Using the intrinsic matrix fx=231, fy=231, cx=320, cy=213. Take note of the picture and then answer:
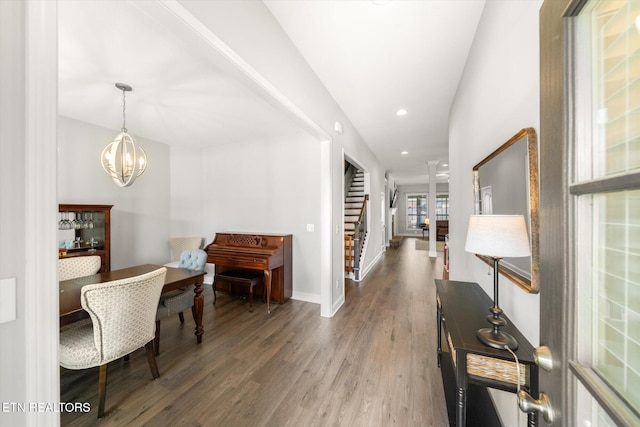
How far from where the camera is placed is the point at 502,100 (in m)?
1.44

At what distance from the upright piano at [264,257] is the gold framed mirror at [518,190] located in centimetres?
263

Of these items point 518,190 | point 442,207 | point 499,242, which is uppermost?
point 442,207

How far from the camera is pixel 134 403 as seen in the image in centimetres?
172

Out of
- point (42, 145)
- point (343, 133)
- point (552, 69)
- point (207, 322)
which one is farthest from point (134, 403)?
point (343, 133)

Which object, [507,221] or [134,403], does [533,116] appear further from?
[134,403]

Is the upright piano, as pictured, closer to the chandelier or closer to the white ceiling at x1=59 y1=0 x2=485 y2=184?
the chandelier

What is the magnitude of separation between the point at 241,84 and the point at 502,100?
7.35 ft

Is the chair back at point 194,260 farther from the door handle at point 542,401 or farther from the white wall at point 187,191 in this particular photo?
the door handle at point 542,401

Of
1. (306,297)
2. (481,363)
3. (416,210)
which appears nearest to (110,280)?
(306,297)

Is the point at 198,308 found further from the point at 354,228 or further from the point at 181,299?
the point at 354,228

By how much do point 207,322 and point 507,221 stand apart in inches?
130

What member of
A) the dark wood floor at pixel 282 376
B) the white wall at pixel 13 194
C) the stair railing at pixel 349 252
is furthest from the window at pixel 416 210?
the white wall at pixel 13 194

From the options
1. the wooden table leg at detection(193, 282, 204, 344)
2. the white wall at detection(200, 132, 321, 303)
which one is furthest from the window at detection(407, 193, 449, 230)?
the wooden table leg at detection(193, 282, 204, 344)

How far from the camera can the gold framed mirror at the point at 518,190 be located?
3.57 feet
